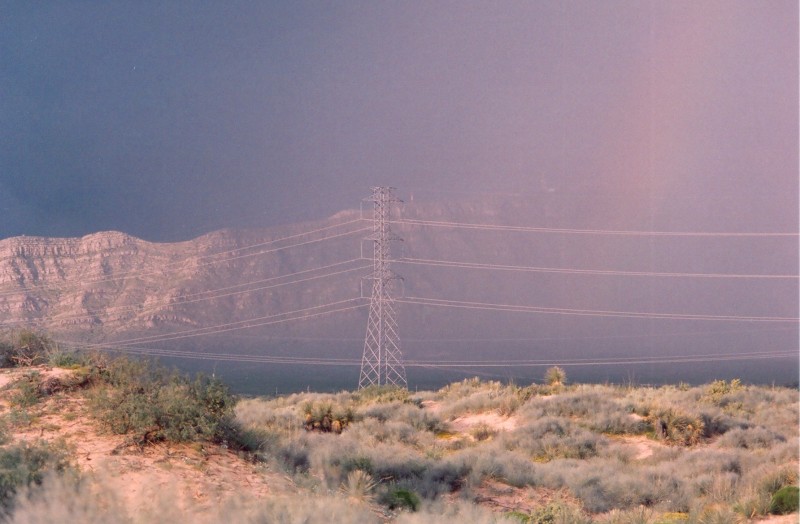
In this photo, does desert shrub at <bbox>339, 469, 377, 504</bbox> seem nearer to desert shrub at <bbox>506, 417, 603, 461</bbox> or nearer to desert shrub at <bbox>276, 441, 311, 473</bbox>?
desert shrub at <bbox>276, 441, 311, 473</bbox>

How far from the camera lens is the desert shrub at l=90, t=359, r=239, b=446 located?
40.4ft

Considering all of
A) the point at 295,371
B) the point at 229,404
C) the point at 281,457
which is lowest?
Answer: the point at 295,371

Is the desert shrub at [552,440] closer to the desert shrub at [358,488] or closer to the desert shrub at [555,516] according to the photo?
the desert shrub at [555,516]

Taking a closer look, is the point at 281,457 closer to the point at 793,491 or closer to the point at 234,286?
the point at 793,491

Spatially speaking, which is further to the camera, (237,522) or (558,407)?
(558,407)

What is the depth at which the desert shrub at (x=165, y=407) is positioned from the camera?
40.4 feet

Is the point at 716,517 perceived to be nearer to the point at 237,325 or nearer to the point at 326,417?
the point at 326,417

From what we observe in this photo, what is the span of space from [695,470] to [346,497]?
9998 millimetres

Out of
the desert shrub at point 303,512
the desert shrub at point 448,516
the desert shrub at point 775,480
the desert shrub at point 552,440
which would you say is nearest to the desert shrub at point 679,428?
the desert shrub at point 552,440

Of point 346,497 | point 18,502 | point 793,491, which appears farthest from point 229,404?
point 793,491

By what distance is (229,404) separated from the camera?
1375 centimetres

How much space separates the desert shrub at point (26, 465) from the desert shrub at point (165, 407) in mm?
1685

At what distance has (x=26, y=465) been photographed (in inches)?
366

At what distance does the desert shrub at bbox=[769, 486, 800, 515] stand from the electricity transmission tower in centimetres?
3142
